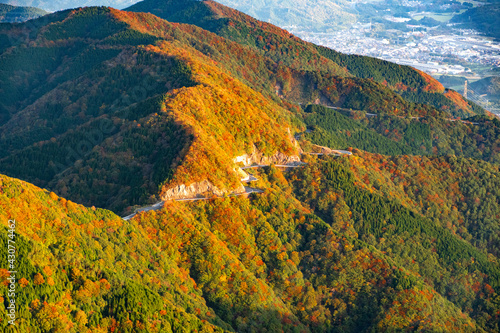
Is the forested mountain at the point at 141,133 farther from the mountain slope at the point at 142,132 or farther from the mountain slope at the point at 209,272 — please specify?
the mountain slope at the point at 209,272

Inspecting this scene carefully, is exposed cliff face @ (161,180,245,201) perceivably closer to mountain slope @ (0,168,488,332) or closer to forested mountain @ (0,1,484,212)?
forested mountain @ (0,1,484,212)

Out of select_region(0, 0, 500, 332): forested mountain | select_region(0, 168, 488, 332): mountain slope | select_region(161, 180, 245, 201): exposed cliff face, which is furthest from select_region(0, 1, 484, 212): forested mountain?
select_region(0, 168, 488, 332): mountain slope

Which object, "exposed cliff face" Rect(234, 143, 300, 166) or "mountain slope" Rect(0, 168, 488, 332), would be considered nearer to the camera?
"mountain slope" Rect(0, 168, 488, 332)

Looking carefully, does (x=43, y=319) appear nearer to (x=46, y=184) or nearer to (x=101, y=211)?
(x=101, y=211)

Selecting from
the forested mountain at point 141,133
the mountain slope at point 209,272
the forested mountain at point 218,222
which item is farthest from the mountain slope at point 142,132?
the mountain slope at point 209,272

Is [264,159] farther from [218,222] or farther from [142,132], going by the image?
[218,222]

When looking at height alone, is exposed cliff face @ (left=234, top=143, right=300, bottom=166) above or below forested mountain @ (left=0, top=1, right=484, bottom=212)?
below

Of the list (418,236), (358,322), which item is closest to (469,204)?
(418,236)
